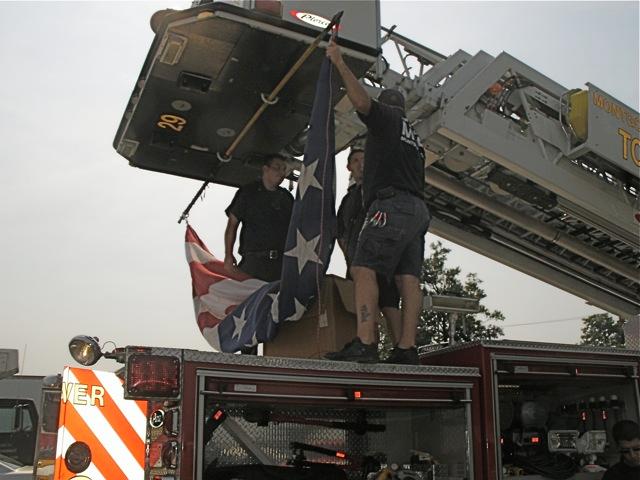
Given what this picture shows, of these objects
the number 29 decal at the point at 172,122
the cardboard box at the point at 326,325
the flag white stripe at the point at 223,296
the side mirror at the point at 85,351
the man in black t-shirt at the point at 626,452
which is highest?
the number 29 decal at the point at 172,122

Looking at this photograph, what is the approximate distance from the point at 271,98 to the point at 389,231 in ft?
3.67

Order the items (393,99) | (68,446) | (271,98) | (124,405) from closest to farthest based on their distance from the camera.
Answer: (68,446) → (124,405) → (393,99) → (271,98)

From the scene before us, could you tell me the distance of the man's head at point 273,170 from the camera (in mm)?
4793

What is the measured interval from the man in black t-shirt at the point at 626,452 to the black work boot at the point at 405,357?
3.92ft

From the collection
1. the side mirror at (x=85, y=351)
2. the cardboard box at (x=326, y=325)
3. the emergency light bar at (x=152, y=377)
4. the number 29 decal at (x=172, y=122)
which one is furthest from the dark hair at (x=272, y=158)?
the emergency light bar at (x=152, y=377)

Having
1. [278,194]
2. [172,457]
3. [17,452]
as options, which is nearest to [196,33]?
[278,194]

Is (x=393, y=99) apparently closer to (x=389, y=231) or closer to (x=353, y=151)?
(x=353, y=151)

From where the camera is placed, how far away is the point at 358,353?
3.32 meters

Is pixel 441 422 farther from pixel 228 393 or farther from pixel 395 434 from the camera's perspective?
pixel 228 393

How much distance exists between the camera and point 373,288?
358cm

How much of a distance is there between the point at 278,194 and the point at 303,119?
1.87 ft

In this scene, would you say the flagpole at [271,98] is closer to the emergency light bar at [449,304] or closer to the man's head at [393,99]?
the man's head at [393,99]

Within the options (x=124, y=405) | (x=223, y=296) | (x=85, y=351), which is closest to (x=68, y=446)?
(x=124, y=405)

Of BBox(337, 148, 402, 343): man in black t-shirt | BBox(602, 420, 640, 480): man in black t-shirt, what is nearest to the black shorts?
BBox(337, 148, 402, 343): man in black t-shirt
